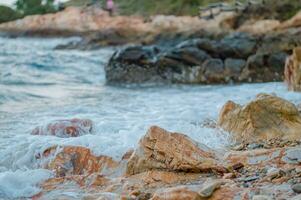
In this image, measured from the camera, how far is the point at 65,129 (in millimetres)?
5875

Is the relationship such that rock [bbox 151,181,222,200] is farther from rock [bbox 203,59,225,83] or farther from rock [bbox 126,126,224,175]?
rock [bbox 203,59,225,83]

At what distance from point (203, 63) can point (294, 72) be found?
3983mm

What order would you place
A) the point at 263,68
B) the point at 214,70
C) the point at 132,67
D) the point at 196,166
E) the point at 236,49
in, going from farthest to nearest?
the point at 236,49 < the point at 132,67 < the point at 214,70 < the point at 263,68 < the point at 196,166

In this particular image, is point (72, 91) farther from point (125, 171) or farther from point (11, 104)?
point (125, 171)

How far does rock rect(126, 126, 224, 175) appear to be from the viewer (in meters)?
4.03

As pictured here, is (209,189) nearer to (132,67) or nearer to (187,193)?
(187,193)

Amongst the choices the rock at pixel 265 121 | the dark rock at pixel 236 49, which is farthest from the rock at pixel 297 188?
the dark rock at pixel 236 49

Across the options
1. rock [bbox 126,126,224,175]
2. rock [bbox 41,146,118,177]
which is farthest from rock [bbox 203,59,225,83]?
rock [bbox 126,126,224,175]

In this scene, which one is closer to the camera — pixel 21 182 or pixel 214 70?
pixel 21 182

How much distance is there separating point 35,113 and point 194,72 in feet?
20.1

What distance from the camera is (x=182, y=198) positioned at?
330 cm

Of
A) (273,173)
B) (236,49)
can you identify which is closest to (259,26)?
(236,49)

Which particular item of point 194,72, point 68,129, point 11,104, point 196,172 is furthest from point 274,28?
point 196,172

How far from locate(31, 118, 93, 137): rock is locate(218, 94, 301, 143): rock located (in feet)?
5.02
